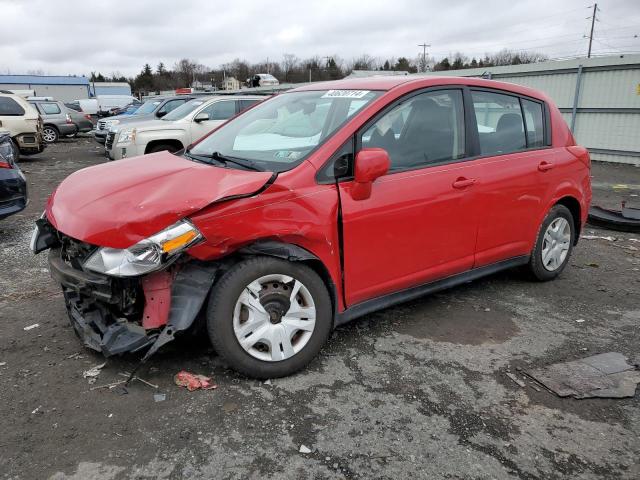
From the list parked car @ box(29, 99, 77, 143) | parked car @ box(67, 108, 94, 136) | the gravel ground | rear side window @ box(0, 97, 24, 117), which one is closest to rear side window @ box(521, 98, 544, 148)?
the gravel ground

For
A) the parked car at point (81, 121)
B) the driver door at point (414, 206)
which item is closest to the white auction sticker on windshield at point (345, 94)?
the driver door at point (414, 206)

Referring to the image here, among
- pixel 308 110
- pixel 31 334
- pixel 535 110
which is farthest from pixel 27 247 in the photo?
pixel 535 110

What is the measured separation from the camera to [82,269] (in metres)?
2.91

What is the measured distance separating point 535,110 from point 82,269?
3854mm

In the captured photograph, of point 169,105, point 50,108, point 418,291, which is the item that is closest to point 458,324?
point 418,291

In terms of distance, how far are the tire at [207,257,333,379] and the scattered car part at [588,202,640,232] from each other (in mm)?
5369

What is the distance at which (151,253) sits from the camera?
2670 millimetres

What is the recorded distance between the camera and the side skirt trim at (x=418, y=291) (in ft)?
11.0

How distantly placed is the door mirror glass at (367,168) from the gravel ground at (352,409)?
3.63 feet

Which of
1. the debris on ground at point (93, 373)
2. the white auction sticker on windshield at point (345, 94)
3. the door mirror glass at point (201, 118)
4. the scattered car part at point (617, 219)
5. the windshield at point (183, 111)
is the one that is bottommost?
the scattered car part at point (617, 219)

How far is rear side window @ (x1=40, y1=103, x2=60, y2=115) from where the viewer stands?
2050cm

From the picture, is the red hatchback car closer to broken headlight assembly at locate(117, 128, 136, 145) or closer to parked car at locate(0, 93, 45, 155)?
broken headlight assembly at locate(117, 128, 136, 145)

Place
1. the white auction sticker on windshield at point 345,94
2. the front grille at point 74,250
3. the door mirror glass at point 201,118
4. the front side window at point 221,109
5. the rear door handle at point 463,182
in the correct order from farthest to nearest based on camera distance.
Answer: the front side window at point 221,109 → the door mirror glass at point 201,118 → the rear door handle at point 463,182 → the white auction sticker on windshield at point 345,94 → the front grille at point 74,250

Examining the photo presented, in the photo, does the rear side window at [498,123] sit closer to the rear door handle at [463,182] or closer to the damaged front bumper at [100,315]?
the rear door handle at [463,182]
